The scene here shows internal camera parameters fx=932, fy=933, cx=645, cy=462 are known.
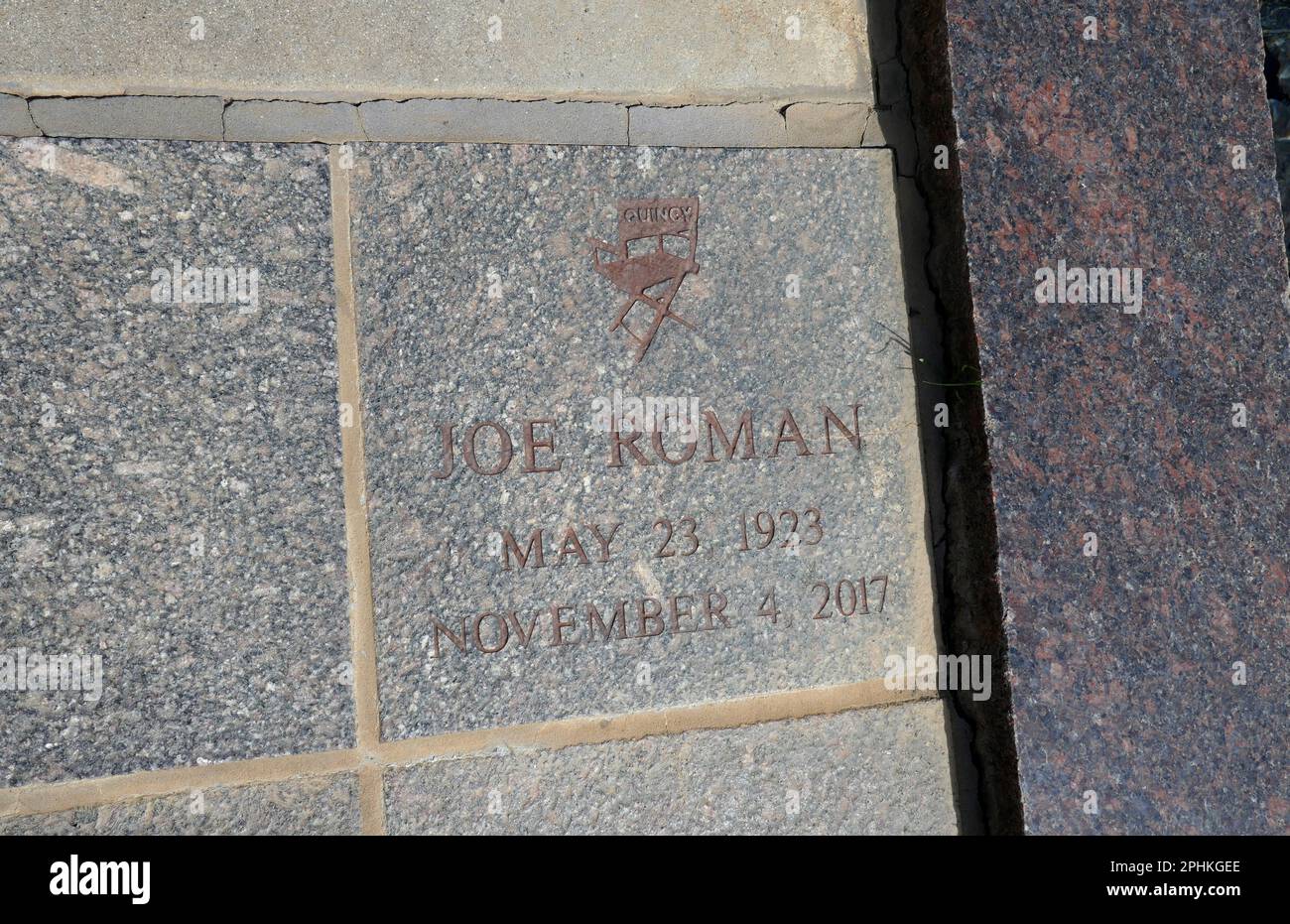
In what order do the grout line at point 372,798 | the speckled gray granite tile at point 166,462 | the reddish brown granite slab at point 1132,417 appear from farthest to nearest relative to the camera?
1. the reddish brown granite slab at point 1132,417
2. the grout line at point 372,798
3. the speckled gray granite tile at point 166,462

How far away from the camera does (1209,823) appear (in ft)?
7.22

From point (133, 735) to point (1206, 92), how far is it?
117 inches

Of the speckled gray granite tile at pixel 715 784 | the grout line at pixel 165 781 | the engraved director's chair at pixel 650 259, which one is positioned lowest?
the speckled gray granite tile at pixel 715 784

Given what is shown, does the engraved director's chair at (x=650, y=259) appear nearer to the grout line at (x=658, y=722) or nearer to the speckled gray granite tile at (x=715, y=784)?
the grout line at (x=658, y=722)

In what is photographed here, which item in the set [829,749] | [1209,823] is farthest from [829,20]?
[1209,823]

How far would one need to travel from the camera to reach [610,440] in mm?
2178

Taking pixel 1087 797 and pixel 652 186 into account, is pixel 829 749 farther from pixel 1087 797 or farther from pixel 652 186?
pixel 652 186

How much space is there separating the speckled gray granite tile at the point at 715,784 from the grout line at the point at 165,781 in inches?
6.1

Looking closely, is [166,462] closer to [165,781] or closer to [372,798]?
[165,781]

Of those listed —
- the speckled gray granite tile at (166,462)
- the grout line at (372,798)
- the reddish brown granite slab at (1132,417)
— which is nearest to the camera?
the speckled gray granite tile at (166,462)

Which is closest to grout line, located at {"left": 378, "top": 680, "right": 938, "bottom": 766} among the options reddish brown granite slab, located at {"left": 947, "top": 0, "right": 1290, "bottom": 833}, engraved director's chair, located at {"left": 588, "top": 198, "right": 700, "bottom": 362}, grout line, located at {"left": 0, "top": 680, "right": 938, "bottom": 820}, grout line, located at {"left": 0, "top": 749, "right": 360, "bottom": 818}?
grout line, located at {"left": 0, "top": 680, "right": 938, "bottom": 820}

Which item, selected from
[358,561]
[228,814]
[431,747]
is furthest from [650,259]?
[228,814]

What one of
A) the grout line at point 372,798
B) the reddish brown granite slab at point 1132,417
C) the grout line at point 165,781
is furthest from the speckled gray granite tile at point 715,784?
the reddish brown granite slab at point 1132,417

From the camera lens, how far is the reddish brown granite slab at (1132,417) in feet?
7.20
